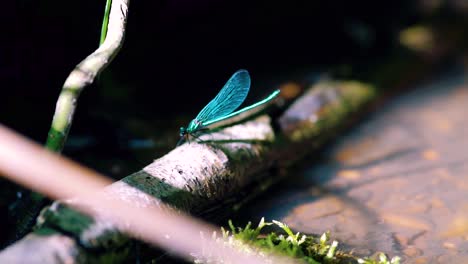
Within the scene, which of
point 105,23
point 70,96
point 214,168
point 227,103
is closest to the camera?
point 70,96

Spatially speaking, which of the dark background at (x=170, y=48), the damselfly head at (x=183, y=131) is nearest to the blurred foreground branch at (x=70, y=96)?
the damselfly head at (x=183, y=131)

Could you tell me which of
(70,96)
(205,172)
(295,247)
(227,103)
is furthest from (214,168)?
(70,96)

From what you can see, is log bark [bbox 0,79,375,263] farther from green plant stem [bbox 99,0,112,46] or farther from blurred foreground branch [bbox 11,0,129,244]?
green plant stem [bbox 99,0,112,46]

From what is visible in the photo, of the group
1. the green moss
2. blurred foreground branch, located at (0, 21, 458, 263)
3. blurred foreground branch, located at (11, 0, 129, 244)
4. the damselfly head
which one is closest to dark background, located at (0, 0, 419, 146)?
blurred foreground branch, located at (0, 21, 458, 263)

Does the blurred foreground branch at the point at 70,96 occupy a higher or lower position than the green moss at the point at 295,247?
higher

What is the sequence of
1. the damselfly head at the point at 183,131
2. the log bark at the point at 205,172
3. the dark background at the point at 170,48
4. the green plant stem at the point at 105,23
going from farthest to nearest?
the dark background at the point at 170,48 → the damselfly head at the point at 183,131 → the green plant stem at the point at 105,23 → the log bark at the point at 205,172

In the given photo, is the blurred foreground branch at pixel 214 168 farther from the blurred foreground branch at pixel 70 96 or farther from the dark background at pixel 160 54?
the dark background at pixel 160 54

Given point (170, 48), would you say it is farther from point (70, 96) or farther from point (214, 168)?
point (70, 96)

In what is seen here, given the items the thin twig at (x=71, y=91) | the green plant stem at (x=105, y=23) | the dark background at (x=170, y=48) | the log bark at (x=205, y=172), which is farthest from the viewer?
the dark background at (x=170, y=48)
